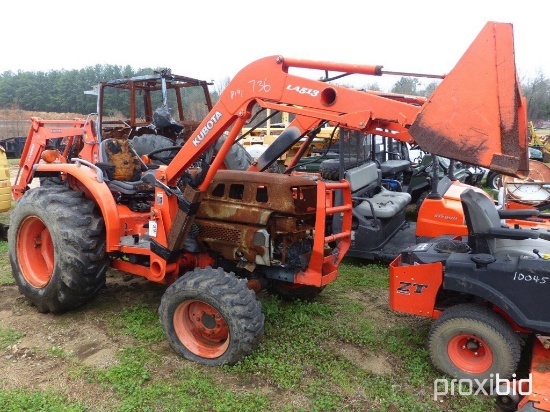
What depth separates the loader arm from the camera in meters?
2.45

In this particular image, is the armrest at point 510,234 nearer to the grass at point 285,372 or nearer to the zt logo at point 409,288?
the zt logo at point 409,288

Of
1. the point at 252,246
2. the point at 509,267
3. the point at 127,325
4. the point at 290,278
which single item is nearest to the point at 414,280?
the point at 509,267

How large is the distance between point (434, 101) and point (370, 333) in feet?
6.75

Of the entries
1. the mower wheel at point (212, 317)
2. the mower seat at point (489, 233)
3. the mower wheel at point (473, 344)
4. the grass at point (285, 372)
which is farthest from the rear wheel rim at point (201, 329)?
the mower seat at point (489, 233)

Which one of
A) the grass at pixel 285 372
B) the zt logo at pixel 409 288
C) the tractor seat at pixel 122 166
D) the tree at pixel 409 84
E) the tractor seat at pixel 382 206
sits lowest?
the grass at pixel 285 372

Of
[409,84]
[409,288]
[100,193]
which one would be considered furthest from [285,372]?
[409,84]

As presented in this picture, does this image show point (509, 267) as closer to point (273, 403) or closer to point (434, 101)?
point (434, 101)

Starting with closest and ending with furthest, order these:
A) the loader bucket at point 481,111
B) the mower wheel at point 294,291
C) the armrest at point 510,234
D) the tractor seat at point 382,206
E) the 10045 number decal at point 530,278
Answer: the loader bucket at point 481,111
the 10045 number decal at point 530,278
the armrest at point 510,234
the mower wheel at point 294,291
the tractor seat at point 382,206

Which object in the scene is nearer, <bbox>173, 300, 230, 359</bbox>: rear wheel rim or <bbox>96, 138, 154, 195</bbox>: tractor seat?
<bbox>173, 300, 230, 359</bbox>: rear wheel rim

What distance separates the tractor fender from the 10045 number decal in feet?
9.80

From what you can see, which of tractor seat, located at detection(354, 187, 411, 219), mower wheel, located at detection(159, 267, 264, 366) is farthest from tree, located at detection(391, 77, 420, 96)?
mower wheel, located at detection(159, 267, 264, 366)

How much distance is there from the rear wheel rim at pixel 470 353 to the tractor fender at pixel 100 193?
2.71 meters

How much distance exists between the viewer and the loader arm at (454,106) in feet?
8.04

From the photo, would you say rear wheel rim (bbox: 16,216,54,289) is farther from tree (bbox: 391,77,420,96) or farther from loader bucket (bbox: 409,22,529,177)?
tree (bbox: 391,77,420,96)
